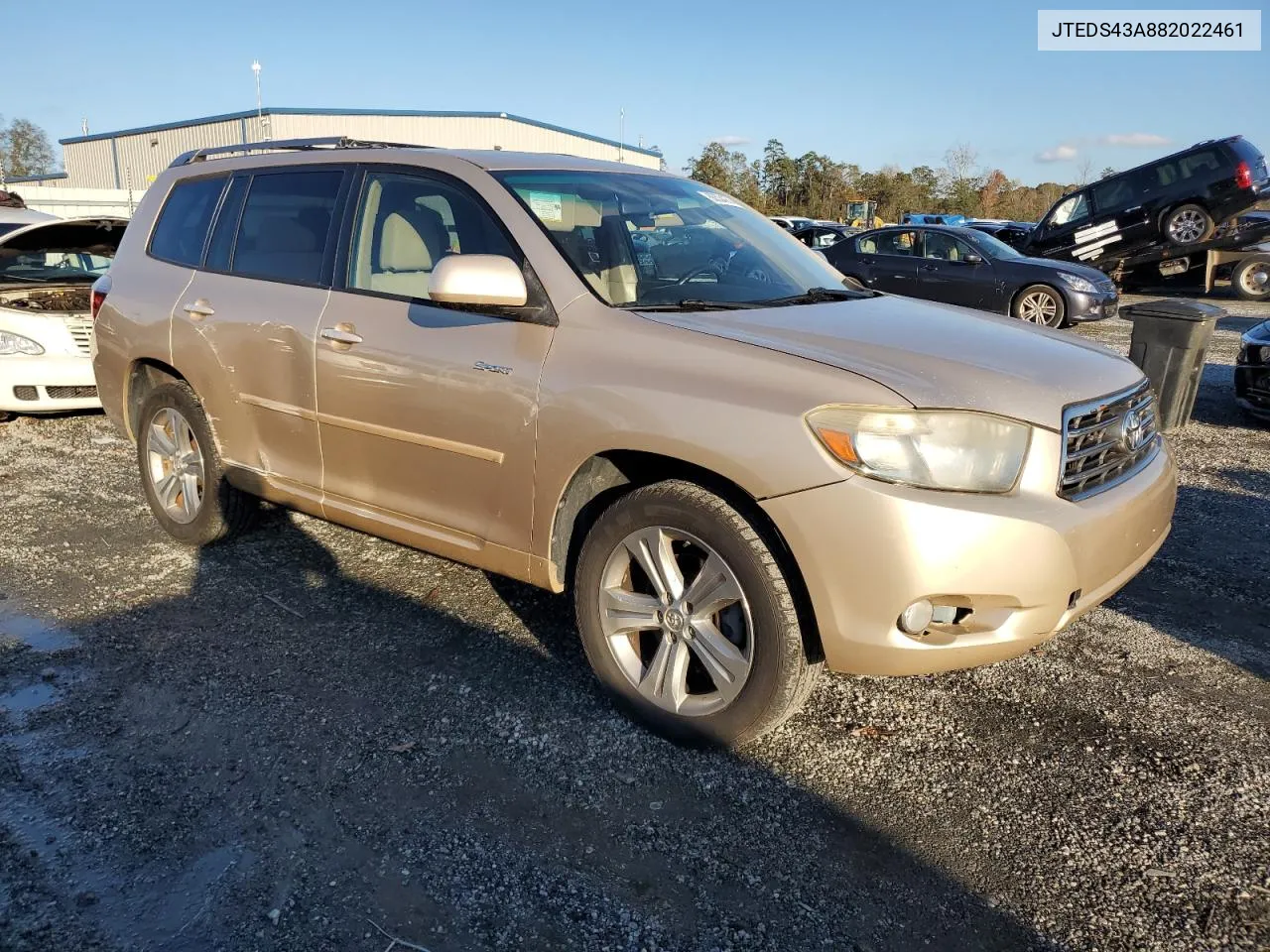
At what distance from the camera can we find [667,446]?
8.93ft

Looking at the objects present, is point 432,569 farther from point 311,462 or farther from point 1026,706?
point 1026,706

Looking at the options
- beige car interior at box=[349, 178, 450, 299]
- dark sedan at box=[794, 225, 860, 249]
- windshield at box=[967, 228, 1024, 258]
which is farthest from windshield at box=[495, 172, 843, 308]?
dark sedan at box=[794, 225, 860, 249]

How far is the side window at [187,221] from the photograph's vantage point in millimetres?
4430

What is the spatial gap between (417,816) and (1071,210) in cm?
1804

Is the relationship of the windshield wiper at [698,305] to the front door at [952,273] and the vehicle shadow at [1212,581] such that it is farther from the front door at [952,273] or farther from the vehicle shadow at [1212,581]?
the front door at [952,273]

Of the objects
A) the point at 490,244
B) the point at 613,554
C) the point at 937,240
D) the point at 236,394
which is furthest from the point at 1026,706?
the point at 937,240

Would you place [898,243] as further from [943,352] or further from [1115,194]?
[943,352]

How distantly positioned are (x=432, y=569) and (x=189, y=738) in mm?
1556

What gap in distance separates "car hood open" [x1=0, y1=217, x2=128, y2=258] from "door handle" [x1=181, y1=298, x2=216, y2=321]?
419cm

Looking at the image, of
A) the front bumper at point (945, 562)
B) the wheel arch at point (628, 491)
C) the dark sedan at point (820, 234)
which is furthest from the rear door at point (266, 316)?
the dark sedan at point (820, 234)

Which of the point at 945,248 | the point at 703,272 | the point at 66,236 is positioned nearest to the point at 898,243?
the point at 945,248

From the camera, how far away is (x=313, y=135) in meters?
37.1

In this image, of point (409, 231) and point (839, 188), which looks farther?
point (839, 188)

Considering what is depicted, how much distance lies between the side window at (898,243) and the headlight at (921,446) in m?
11.7
